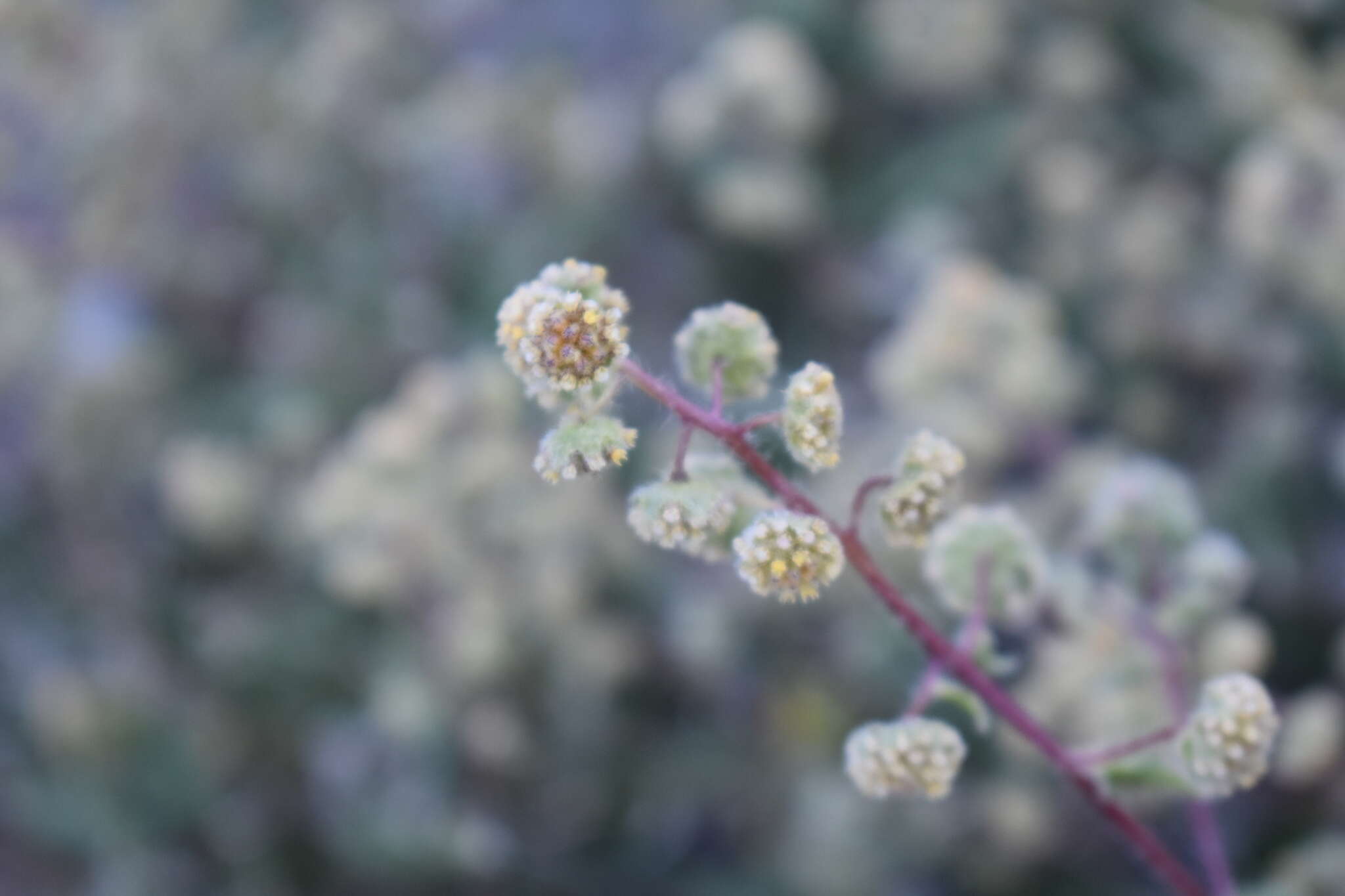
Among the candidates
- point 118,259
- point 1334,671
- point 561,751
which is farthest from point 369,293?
point 1334,671

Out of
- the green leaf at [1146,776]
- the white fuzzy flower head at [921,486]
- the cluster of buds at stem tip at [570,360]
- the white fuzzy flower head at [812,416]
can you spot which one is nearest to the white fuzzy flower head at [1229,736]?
the green leaf at [1146,776]

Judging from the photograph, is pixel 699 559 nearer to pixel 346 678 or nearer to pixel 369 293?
pixel 346 678

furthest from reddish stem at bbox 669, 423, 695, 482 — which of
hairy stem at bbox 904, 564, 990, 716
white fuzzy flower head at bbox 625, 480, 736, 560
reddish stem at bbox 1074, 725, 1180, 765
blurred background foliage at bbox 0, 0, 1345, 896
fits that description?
blurred background foliage at bbox 0, 0, 1345, 896

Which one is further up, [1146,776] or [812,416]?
[812,416]

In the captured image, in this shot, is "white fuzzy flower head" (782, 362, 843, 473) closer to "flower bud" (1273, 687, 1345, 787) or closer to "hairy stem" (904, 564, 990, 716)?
"hairy stem" (904, 564, 990, 716)

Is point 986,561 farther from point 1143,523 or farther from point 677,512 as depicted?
point 677,512

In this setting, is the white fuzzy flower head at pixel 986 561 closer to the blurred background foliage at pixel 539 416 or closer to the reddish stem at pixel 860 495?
the reddish stem at pixel 860 495

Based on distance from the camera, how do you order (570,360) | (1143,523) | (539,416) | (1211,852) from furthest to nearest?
(539,416) → (1143,523) → (1211,852) → (570,360)

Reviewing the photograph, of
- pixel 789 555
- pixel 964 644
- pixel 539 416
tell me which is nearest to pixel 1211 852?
pixel 964 644
